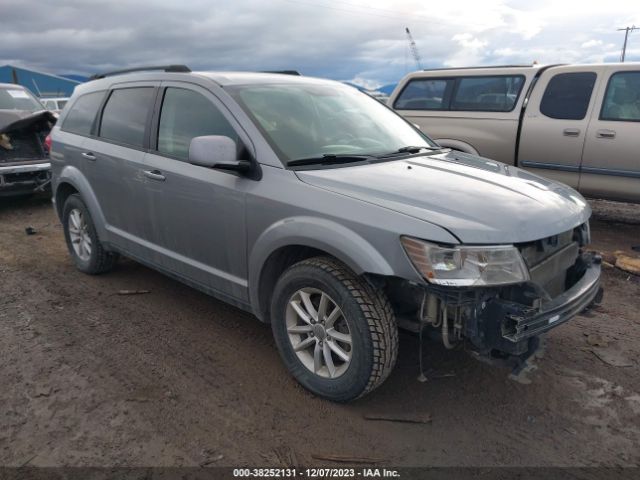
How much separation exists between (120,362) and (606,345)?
10.8 feet

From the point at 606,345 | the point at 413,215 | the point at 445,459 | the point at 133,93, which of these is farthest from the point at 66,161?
the point at 606,345

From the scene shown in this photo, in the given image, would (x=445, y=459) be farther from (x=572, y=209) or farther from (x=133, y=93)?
(x=133, y=93)

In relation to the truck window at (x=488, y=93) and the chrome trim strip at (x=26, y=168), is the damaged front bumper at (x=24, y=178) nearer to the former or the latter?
the chrome trim strip at (x=26, y=168)

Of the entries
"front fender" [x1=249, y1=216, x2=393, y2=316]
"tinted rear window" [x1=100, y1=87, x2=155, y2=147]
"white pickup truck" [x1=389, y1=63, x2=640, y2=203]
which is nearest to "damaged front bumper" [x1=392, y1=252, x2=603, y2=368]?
"front fender" [x1=249, y1=216, x2=393, y2=316]

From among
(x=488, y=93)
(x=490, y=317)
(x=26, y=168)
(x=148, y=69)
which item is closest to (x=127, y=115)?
(x=148, y=69)

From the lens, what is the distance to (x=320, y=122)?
3531 mm

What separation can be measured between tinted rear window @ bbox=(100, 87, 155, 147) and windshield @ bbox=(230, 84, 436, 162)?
0.96m

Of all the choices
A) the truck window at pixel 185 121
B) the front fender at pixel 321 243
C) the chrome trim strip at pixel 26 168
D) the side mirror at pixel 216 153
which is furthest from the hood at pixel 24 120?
the front fender at pixel 321 243

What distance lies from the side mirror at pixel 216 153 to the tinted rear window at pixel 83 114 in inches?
82.6

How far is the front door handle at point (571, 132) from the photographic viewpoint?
6.25m

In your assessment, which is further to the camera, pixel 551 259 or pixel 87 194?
pixel 87 194

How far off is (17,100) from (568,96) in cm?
829

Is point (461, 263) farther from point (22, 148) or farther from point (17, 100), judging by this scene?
point (17, 100)

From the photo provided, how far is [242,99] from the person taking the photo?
133 inches
